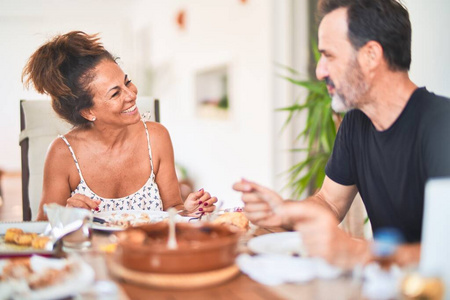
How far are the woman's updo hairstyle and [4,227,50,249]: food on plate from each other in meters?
0.79

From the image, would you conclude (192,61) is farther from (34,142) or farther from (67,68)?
(67,68)

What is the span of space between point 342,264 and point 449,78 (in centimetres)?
151

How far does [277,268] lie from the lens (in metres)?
1.01

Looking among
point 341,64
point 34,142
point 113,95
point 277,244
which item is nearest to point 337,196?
point 341,64

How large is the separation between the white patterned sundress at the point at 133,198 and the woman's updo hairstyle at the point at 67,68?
0.59 feet

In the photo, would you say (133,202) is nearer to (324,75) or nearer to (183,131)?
(324,75)

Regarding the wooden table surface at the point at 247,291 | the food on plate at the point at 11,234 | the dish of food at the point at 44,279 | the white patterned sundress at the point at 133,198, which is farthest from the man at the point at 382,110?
the white patterned sundress at the point at 133,198

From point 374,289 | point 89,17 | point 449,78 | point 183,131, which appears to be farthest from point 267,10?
point 89,17

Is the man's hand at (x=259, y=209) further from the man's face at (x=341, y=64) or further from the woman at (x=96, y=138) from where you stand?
the woman at (x=96, y=138)

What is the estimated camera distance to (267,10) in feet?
12.1

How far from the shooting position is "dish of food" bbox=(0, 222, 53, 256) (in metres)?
1.15

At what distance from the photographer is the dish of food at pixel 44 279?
875 millimetres

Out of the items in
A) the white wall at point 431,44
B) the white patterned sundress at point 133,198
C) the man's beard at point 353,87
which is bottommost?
the white patterned sundress at point 133,198

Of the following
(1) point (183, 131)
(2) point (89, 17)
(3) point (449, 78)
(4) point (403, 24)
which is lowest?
(1) point (183, 131)
